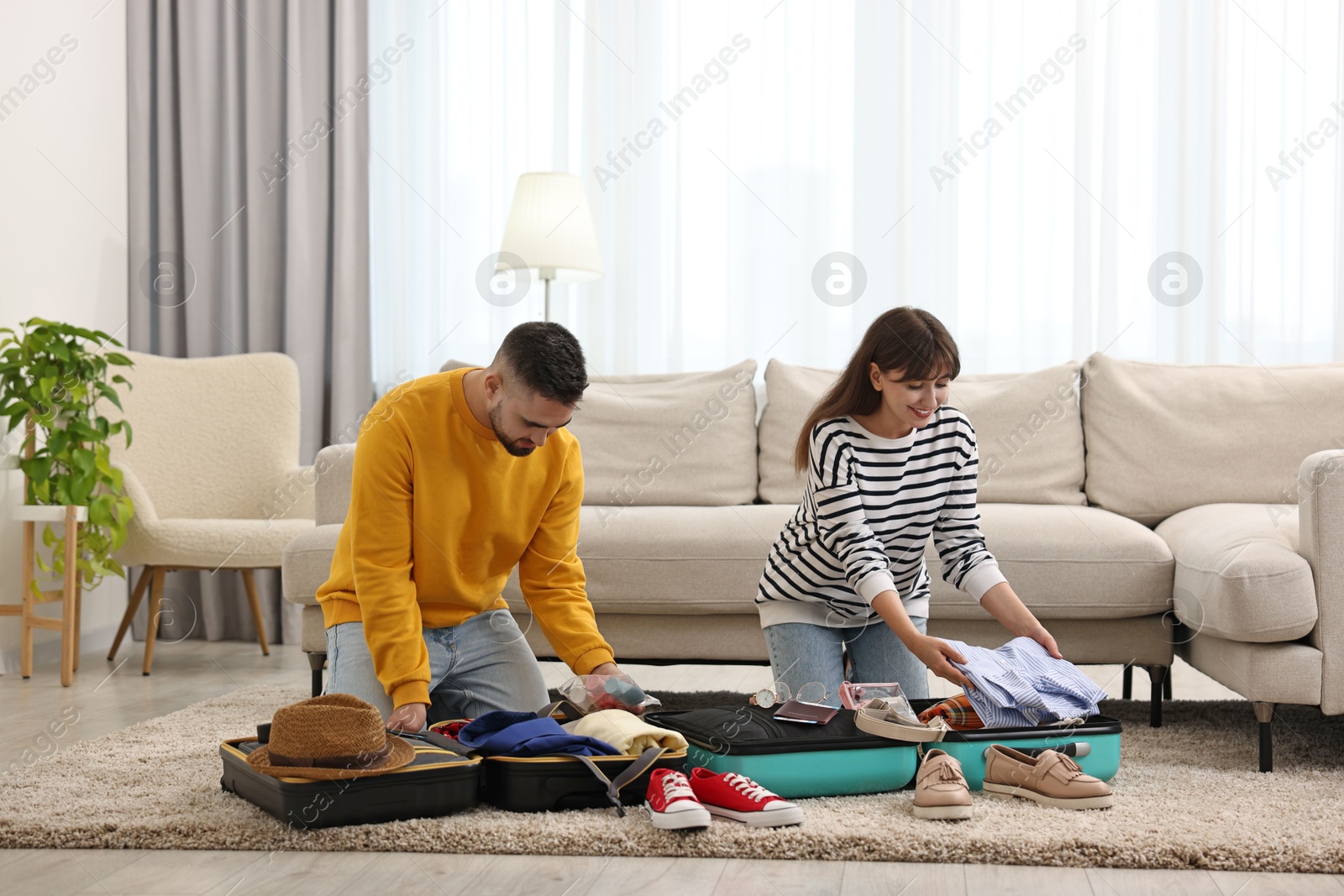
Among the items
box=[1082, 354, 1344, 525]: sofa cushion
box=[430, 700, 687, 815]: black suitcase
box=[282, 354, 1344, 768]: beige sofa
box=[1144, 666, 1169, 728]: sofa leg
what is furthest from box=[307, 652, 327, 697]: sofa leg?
box=[1082, 354, 1344, 525]: sofa cushion

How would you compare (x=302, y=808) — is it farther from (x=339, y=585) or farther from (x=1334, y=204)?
(x=1334, y=204)

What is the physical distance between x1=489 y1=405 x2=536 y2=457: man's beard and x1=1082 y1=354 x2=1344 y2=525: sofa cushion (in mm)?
1596

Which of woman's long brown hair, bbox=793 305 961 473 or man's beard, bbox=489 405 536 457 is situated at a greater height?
woman's long brown hair, bbox=793 305 961 473

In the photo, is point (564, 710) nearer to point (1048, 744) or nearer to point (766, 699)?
point (766, 699)

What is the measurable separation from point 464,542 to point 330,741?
0.43 metres

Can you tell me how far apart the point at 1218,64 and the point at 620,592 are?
2.61m

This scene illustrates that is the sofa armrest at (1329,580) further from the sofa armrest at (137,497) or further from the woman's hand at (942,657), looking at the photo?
the sofa armrest at (137,497)

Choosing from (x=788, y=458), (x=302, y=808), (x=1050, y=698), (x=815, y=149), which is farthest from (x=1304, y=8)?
(x=302, y=808)

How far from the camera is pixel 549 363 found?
1.56 m

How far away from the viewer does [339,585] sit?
1.85 metres

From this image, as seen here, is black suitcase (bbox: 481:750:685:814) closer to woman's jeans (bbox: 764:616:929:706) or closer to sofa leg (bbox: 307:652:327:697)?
woman's jeans (bbox: 764:616:929:706)

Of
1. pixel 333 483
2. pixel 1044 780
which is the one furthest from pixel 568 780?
pixel 333 483

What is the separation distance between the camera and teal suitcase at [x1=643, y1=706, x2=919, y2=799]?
63.9 inches

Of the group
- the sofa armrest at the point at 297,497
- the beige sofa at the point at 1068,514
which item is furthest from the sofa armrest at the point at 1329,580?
the sofa armrest at the point at 297,497
